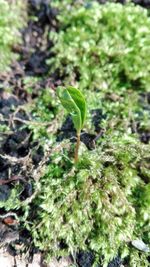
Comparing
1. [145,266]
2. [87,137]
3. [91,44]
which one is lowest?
[145,266]

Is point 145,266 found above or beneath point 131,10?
beneath

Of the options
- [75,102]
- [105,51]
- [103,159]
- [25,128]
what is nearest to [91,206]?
[103,159]

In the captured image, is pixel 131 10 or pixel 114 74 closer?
pixel 114 74

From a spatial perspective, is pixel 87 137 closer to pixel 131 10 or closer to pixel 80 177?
pixel 80 177

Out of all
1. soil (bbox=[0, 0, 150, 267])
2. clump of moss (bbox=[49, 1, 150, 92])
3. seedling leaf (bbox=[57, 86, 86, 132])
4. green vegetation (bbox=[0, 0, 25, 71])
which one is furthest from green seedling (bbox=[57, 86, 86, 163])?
green vegetation (bbox=[0, 0, 25, 71])

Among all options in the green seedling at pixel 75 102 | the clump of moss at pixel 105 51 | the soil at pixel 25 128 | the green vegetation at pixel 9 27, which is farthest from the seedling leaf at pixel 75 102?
the green vegetation at pixel 9 27

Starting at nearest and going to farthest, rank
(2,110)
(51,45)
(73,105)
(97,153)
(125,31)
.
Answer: (73,105), (97,153), (2,110), (125,31), (51,45)

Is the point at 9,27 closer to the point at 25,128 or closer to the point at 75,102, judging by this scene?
the point at 25,128

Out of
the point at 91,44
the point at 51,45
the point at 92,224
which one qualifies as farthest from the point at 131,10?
the point at 92,224
